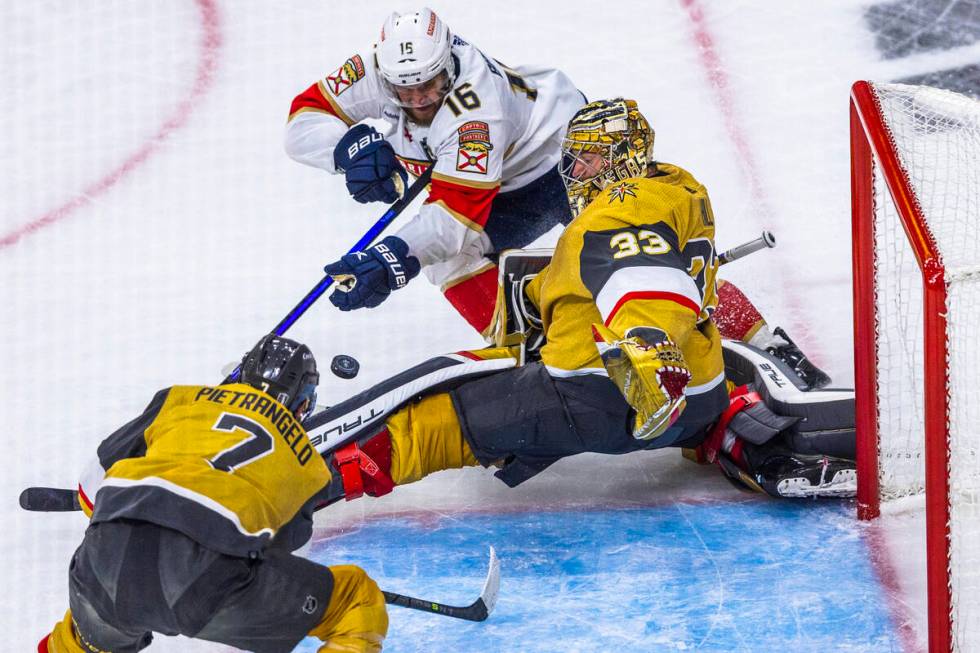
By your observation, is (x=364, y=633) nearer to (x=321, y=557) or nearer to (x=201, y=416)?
(x=201, y=416)

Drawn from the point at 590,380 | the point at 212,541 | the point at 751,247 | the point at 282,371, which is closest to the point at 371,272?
the point at 590,380

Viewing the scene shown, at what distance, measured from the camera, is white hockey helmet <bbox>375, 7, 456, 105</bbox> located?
3.39 m

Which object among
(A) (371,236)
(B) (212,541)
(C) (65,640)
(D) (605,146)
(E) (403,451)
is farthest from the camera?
(A) (371,236)

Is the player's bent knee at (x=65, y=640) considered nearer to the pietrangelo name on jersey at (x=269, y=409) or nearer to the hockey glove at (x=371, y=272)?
the pietrangelo name on jersey at (x=269, y=409)

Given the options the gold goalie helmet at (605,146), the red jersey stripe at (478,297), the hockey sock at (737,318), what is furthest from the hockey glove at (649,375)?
the red jersey stripe at (478,297)

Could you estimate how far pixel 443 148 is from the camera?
11.5ft

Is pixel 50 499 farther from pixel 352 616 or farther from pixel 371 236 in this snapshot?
pixel 371 236

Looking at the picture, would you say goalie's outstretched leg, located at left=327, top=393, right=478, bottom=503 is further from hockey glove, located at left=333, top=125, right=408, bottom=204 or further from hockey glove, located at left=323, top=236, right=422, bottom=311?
hockey glove, located at left=333, top=125, right=408, bottom=204

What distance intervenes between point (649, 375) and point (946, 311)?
513 mm

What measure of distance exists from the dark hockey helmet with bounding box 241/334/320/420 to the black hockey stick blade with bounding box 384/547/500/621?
1.38 ft

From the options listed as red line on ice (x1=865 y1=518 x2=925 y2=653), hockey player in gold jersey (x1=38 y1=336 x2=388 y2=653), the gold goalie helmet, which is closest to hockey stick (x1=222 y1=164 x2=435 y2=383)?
the gold goalie helmet

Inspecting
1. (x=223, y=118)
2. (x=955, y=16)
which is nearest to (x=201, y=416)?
(x=223, y=118)

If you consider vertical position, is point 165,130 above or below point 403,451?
above

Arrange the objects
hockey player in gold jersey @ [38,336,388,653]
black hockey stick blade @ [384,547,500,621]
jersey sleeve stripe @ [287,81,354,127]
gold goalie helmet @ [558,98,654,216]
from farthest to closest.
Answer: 1. jersey sleeve stripe @ [287,81,354,127]
2. gold goalie helmet @ [558,98,654,216]
3. black hockey stick blade @ [384,547,500,621]
4. hockey player in gold jersey @ [38,336,388,653]
